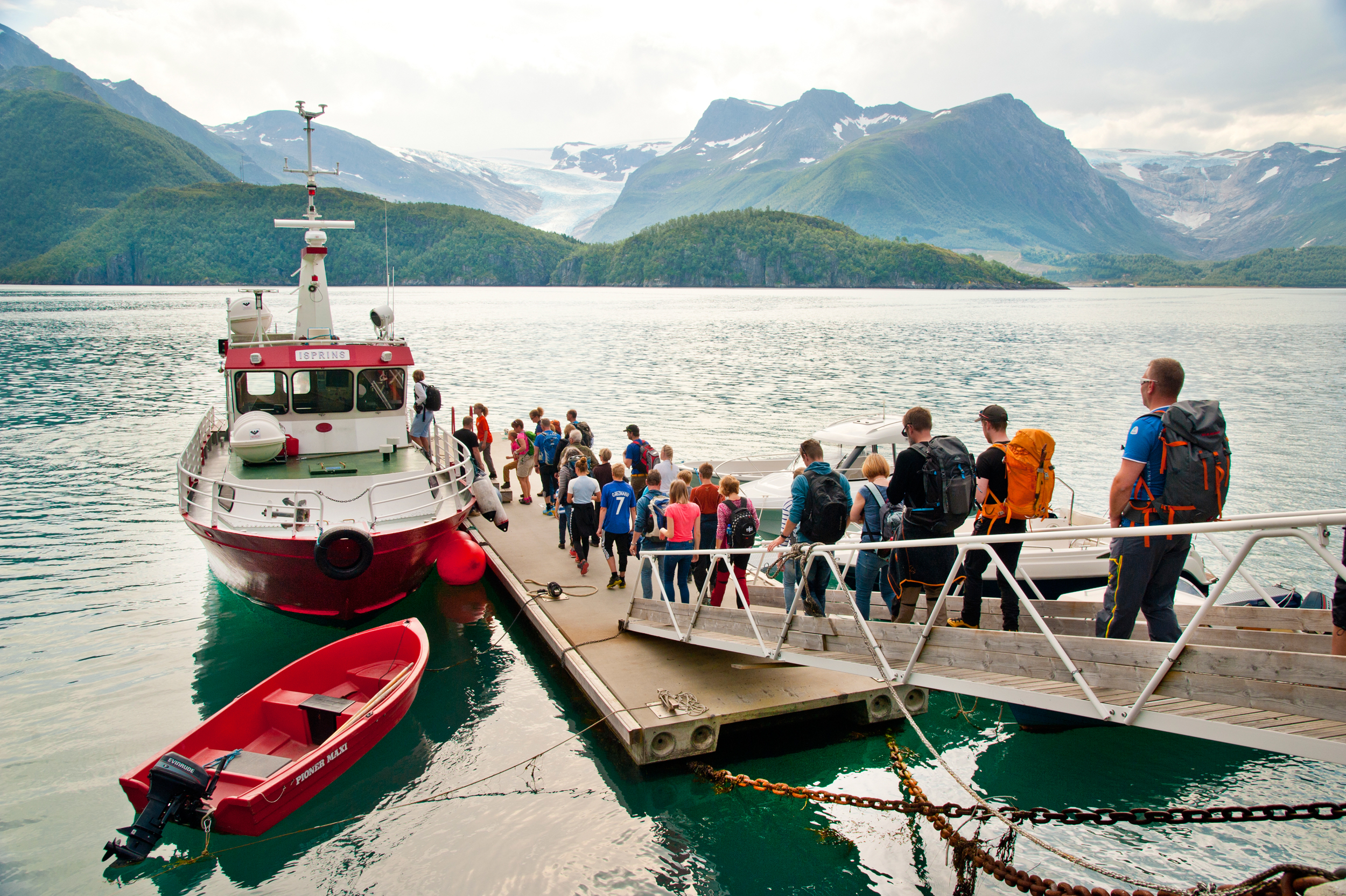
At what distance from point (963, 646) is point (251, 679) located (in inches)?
398

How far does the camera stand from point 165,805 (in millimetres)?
6699

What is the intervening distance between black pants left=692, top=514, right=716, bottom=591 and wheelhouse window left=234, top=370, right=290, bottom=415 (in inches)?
340

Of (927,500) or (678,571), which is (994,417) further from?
(678,571)

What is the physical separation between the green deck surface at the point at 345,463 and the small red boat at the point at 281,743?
418 cm

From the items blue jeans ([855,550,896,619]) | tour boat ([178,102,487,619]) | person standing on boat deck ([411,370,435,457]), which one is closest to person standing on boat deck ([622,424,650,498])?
tour boat ([178,102,487,619])

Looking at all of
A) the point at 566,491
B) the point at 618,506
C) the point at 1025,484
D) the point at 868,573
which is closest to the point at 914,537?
the point at 868,573

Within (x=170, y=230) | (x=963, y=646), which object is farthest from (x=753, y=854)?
(x=170, y=230)

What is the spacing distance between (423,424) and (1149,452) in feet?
45.7

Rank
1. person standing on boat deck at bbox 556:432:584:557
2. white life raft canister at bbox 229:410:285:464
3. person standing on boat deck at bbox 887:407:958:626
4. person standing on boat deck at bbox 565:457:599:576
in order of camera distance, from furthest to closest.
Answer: person standing on boat deck at bbox 556:432:584:557
white life raft canister at bbox 229:410:285:464
person standing on boat deck at bbox 565:457:599:576
person standing on boat deck at bbox 887:407:958:626

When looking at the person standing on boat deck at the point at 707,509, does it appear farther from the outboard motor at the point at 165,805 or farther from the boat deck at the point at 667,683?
the outboard motor at the point at 165,805

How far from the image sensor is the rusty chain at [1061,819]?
4.14 m

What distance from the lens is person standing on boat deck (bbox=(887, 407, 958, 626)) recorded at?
6469 millimetres

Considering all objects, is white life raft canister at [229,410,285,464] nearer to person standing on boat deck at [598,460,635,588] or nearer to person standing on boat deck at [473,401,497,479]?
person standing on boat deck at [473,401,497,479]

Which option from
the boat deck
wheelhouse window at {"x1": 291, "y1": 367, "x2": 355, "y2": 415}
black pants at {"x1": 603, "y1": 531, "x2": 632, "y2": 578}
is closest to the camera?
the boat deck
